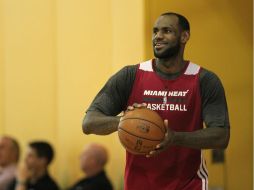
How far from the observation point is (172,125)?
3.81 meters

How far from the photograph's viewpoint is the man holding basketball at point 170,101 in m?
3.79

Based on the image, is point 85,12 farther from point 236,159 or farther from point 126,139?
point 126,139

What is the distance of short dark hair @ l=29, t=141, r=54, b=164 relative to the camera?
6363mm

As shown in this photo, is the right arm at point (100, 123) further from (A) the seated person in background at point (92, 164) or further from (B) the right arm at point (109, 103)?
(A) the seated person in background at point (92, 164)

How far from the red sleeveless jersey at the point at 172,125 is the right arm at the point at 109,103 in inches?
1.8

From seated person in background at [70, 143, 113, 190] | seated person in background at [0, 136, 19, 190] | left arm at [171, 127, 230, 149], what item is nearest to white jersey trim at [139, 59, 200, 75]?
left arm at [171, 127, 230, 149]

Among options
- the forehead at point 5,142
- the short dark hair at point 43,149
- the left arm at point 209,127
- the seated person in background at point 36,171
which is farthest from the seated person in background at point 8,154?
the left arm at point 209,127

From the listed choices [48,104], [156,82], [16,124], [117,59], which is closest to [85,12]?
[117,59]

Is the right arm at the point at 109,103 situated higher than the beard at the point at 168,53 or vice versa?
the beard at the point at 168,53

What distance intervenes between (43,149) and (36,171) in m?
0.24

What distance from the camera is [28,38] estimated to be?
7.02 m

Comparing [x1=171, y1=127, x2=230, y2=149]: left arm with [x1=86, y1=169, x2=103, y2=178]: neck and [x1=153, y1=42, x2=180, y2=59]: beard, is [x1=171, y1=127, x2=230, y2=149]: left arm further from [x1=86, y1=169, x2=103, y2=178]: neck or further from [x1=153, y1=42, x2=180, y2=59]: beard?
[x1=86, y1=169, x2=103, y2=178]: neck

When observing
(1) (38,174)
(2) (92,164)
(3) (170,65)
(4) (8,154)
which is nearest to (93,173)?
(2) (92,164)

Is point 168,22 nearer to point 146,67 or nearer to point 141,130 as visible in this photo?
point 146,67
